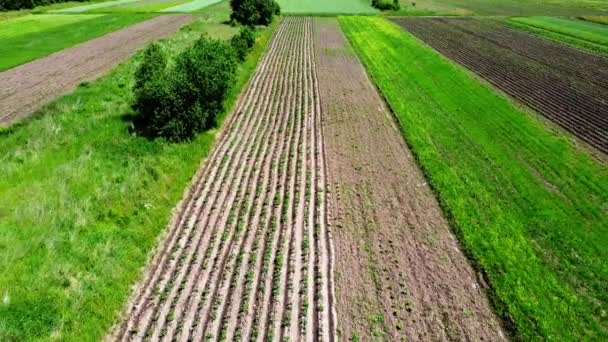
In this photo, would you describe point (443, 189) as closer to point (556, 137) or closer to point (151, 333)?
point (556, 137)

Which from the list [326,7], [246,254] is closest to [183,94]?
[246,254]

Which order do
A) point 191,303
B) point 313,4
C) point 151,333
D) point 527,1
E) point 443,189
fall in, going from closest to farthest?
point 151,333
point 191,303
point 443,189
point 313,4
point 527,1

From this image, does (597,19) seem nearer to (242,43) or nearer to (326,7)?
(326,7)

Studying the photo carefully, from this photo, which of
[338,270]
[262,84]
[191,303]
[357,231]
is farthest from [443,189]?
[262,84]

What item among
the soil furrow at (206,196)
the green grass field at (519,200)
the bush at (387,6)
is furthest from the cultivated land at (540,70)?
the bush at (387,6)

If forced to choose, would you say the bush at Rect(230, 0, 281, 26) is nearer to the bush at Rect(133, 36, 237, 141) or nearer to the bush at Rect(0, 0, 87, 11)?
the bush at Rect(133, 36, 237, 141)

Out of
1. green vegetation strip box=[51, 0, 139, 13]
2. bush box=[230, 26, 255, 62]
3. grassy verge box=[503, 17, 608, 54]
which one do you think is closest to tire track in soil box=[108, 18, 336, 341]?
bush box=[230, 26, 255, 62]
